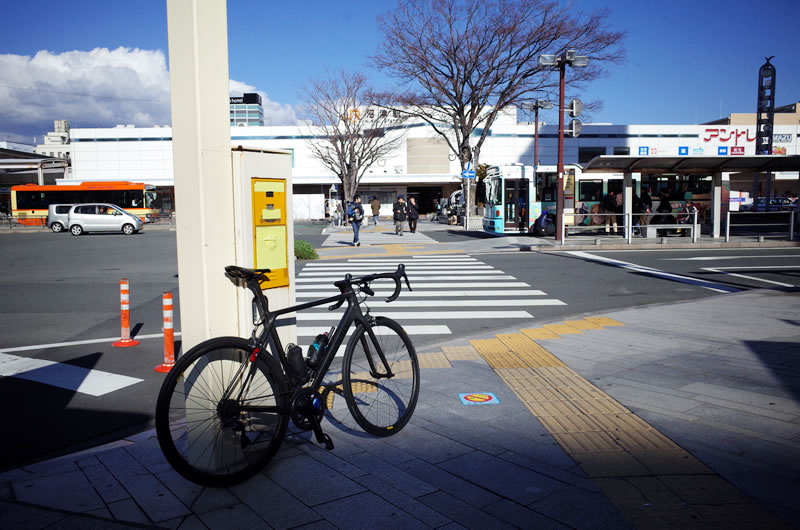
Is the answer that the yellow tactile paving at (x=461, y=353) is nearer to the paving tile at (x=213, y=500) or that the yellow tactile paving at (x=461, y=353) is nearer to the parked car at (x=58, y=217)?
the paving tile at (x=213, y=500)

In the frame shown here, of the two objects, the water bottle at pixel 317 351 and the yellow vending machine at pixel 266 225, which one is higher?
the yellow vending machine at pixel 266 225

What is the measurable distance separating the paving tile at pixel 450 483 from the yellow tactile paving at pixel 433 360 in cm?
242

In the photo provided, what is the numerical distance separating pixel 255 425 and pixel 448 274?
1118 cm

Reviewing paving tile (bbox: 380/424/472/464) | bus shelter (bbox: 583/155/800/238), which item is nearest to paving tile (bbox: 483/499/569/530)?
paving tile (bbox: 380/424/472/464)

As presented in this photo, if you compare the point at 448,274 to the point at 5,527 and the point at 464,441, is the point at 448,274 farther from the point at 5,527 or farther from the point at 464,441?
the point at 5,527

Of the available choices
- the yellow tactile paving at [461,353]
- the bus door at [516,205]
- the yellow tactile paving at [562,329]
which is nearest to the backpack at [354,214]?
the bus door at [516,205]

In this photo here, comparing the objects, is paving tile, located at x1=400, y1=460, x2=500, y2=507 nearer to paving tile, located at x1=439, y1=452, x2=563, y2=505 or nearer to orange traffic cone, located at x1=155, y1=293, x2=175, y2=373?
paving tile, located at x1=439, y1=452, x2=563, y2=505

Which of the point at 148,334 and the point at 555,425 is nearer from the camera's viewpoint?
the point at 555,425

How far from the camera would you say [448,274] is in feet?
47.5

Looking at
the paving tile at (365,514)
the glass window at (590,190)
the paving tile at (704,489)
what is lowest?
the paving tile at (365,514)

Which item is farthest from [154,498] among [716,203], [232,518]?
[716,203]

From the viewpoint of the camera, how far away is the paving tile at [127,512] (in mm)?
3035

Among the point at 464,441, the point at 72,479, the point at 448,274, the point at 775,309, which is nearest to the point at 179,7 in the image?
the point at 72,479

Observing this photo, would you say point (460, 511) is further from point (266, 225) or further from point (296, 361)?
point (266, 225)
